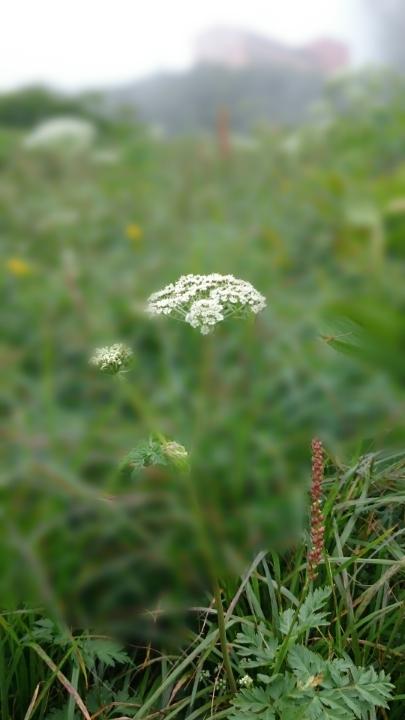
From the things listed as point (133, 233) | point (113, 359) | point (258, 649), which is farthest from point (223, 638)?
point (133, 233)

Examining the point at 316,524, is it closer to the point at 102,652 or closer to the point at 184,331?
the point at 102,652

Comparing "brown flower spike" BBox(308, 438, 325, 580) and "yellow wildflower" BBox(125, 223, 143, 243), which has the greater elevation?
"yellow wildflower" BBox(125, 223, 143, 243)

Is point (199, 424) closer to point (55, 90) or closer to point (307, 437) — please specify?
point (307, 437)

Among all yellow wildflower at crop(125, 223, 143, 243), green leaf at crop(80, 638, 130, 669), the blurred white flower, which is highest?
the blurred white flower

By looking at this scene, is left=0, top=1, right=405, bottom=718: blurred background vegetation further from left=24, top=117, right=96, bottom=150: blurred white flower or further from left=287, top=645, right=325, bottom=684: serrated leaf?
left=287, top=645, right=325, bottom=684: serrated leaf

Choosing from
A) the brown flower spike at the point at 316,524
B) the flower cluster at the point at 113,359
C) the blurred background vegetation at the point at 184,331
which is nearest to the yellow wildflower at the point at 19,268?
the blurred background vegetation at the point at 184,331

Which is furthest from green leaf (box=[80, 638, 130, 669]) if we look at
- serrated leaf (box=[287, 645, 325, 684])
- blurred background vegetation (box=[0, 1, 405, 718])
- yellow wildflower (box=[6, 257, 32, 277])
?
yellow wildflower (box=[6, 257, 32, 277])

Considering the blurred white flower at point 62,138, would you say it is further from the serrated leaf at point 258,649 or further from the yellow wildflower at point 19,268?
the serrated leaf at point 258,649
